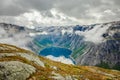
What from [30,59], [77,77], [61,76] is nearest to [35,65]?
[30,59]

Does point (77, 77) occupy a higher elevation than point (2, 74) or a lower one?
lower

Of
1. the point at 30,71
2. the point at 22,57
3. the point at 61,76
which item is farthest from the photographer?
the point at 22,57

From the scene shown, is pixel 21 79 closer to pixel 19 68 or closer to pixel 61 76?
pixel 19 68

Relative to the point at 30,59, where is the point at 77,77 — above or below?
below

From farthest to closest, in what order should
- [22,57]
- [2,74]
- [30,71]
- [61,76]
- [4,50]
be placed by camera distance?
[4,50]
[22,57]
[61,76]
[30,71]
[2,74]

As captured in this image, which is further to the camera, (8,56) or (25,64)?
(8,56)

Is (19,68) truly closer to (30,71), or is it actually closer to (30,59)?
(30,71)

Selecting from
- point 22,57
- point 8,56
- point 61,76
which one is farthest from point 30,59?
point 61,76
